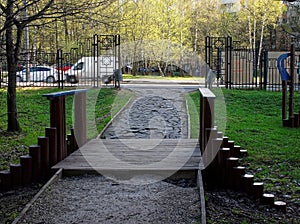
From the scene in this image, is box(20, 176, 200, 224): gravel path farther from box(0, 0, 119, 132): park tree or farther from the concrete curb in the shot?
box(0, 0, 119, 132): park tree

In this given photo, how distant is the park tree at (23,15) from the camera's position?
593 centimetres

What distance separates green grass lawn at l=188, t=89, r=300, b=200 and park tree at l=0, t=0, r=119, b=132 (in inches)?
134

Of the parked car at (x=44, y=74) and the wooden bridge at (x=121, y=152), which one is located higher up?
the parked car at (x=44, y=74)

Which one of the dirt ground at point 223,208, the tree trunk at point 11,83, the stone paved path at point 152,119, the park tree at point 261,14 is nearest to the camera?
the dirt ground at point 223,208

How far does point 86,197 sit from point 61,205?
393mm

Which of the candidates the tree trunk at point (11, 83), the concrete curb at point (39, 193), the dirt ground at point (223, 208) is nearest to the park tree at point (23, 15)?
the tree trunk at point (11, 83)

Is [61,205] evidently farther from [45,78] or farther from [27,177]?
[45,78]

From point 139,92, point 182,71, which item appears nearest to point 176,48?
point 182,71

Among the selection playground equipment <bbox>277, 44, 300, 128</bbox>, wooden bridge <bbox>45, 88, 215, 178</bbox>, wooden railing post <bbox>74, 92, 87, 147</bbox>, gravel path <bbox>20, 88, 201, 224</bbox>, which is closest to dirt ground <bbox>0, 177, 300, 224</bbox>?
gravel path <bbox>20, 88, 201, 224</bbox>

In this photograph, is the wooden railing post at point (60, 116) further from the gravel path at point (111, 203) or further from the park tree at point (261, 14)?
the park tree at point (261, 14)

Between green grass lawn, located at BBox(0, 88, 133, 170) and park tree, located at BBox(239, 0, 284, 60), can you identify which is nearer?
green grass lawn, located at BBox(0, 88, 133, 170)

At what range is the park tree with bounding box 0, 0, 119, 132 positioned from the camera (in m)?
5.93

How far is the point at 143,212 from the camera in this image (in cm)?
494

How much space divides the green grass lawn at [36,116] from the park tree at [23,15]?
0.58m
